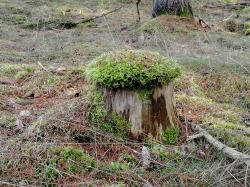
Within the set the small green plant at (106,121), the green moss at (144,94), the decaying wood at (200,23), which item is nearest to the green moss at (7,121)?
the small green plant at (106,121)

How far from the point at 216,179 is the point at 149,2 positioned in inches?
457

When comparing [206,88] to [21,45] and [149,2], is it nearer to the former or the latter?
[21,45]

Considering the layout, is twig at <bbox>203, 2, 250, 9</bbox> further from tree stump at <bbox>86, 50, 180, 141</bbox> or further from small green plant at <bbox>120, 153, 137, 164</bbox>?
small green plant at <bbox>120, 153, 137, 164</bbox>

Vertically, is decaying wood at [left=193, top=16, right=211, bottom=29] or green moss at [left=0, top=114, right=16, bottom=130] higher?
decaying wood at [left=193, top=16, right=211, bottom=29]

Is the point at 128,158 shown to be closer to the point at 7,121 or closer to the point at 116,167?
the point at 116,167

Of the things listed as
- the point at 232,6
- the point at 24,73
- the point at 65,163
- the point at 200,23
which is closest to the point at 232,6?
the point at 232,6

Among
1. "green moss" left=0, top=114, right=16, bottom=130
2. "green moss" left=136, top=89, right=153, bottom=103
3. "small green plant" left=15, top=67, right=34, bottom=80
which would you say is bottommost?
"green moss" left=0, top=114, right=16, bottom=130

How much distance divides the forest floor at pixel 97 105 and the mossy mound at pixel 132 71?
0.23 meters

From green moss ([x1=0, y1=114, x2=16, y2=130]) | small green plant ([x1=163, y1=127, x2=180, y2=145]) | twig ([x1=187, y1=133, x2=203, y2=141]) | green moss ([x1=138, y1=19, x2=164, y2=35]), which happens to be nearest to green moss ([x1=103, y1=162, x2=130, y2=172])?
small green plant ([x1=163, y1=127, x2=180, y2=145])

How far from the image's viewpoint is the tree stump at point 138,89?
357 centimetres

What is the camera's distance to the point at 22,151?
321 cm

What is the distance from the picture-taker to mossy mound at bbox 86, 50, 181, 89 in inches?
140

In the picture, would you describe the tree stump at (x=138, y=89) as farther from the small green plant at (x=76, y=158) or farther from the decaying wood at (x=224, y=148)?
the small green plant at (x=76, y=158)

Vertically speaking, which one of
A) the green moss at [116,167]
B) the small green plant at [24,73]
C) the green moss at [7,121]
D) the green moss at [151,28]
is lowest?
the green moss at [116,167]
